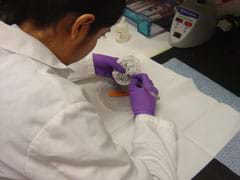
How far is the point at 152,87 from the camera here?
952mm

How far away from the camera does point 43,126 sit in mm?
496

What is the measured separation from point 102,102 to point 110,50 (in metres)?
0.28

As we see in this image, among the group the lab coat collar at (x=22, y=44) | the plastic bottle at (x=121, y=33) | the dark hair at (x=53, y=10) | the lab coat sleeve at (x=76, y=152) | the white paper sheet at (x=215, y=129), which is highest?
the dark hair at (x=53, y=10)

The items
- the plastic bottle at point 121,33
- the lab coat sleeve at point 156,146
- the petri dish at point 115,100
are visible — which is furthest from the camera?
the plastic bottle at point 121,33

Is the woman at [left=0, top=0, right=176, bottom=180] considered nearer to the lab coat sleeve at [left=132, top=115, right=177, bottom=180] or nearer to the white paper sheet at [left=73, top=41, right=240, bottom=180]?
the lab coat sleeve at [left=132, top=115, right=177, bottom=180]

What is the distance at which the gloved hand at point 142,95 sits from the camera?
35.1 inches

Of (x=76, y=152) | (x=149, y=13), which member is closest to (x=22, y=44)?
(x=76, y=152)

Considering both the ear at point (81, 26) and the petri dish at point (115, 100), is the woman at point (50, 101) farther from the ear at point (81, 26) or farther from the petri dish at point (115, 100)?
the petri dish at point (115, 100)

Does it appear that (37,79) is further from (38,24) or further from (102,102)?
(102,102)

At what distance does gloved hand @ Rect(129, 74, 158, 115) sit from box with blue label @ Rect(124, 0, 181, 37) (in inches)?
13.2

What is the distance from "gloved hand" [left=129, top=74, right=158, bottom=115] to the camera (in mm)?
892

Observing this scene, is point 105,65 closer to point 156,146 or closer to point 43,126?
point 156,146

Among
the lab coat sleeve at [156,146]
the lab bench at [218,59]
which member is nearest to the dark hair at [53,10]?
the lab coat sleeve at [156,146]

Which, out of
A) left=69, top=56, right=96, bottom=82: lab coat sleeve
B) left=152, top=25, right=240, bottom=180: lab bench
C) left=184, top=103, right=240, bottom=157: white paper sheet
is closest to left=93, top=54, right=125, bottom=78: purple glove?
left=69, top=56, right=96, bottom=82: lab coat sleeve
